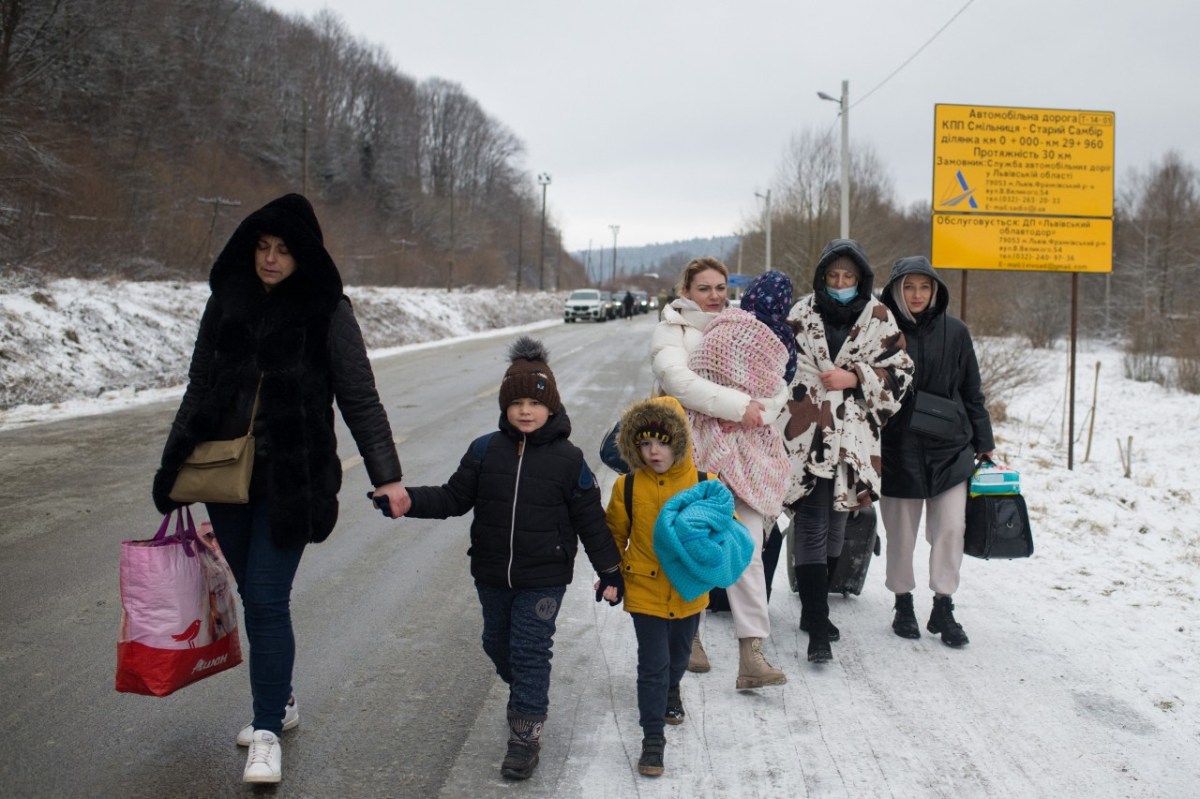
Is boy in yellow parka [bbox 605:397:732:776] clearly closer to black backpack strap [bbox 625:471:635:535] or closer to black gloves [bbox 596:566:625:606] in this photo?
black backpack strap [bbox 625:471:635:535]

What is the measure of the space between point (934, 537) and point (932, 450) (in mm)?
484

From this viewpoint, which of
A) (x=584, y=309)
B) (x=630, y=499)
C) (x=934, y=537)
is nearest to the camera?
(x=630, y=499)

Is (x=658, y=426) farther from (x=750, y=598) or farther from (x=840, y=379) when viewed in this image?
(x=840, y=379)

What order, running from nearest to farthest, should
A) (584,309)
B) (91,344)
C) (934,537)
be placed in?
(934,537) → (91,344) → (584,309)

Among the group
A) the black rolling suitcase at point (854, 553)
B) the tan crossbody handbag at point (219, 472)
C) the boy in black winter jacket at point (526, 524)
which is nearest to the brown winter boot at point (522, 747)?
the boy in black winter jacket at point (526, 524)

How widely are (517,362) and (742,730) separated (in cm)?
174

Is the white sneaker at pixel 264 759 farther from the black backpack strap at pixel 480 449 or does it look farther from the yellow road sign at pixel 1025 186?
the yellow road sign at pixel 1025 186

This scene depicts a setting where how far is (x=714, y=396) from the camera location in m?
4.38

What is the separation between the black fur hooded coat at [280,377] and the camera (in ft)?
11.4

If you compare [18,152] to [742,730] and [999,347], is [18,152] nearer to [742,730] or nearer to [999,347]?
[999,347]

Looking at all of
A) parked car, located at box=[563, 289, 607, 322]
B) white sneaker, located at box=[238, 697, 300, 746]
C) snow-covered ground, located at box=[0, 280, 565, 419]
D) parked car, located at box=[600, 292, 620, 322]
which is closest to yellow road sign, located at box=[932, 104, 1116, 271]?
white sneaker, located at box=[238, 697, 300, 746]

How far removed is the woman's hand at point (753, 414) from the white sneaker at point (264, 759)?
2.29 metres

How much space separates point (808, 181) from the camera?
39.5 m

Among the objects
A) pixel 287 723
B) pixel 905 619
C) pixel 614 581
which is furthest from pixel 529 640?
pixel 905 619
